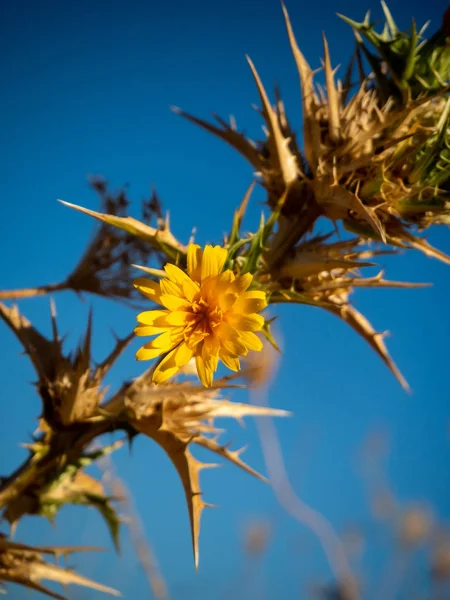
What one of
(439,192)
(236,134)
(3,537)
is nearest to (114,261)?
(236,134)

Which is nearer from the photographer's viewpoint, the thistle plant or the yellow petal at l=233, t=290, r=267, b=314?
the yellow petal at l=233, t=290, r=267, b=314

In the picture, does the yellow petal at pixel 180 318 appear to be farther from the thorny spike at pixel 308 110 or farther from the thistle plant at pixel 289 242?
the thorny spike at pixel 308 110

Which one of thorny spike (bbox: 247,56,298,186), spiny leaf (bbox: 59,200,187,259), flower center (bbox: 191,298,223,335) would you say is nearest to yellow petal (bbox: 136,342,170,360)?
flower center (bbox: 191,298,223,335)

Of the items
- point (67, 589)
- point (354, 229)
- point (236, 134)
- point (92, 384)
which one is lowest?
point (67, 589)

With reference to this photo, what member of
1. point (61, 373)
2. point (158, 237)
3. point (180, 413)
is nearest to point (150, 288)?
point (158, 237)

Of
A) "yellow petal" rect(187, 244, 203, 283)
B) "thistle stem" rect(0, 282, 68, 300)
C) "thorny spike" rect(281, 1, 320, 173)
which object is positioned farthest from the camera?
"thistle stem" rect(0, 282, 68, 300)

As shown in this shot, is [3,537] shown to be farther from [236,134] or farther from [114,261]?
[236,134]

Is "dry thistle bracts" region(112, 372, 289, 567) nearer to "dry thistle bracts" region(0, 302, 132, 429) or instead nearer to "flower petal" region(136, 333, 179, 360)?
"dry thistle bracts" region(0, 302, 132, 429)
